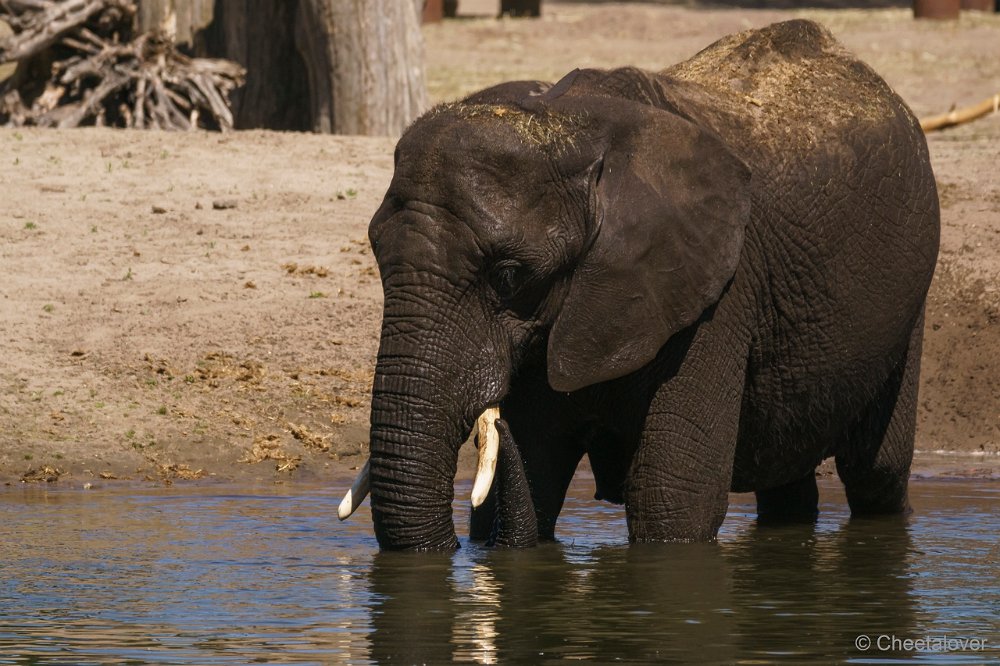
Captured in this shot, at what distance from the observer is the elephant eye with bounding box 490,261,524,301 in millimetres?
7191

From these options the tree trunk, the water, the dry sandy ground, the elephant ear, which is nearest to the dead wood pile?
the tree trunk

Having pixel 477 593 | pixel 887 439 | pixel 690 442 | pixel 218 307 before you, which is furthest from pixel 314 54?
pixel 477 593

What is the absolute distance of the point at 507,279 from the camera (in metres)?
7.20

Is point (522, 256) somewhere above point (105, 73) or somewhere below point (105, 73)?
below

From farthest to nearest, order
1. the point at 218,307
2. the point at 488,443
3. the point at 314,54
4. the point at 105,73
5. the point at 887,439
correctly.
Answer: the point at 105,73 → the point at 314,54 → the point at 218,307 → the point at 887,439 → the point at 488,443

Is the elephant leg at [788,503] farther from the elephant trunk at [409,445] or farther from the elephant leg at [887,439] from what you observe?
the elephant trunk at [409,445]

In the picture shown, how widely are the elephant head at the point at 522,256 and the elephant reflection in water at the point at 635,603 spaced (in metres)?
0.29

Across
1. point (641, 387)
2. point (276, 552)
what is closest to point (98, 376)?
point (276, 552)

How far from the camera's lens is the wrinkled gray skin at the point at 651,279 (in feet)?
23.5

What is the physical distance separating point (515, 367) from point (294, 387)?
4.66 meters

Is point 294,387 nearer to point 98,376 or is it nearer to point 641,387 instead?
point 98,376

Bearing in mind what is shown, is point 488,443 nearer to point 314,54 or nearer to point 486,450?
point 486,450

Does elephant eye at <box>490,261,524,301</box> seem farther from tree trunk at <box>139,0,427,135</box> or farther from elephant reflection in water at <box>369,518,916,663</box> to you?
tree trunk at <box>139,0,427,135</box>

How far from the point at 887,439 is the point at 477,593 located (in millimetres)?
2560
